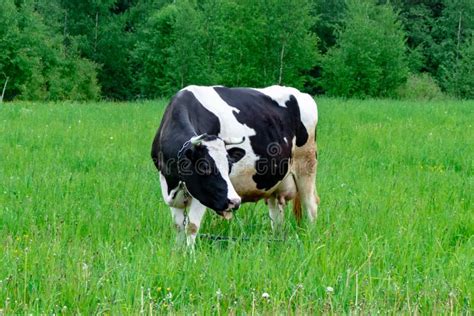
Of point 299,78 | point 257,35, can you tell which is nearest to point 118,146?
point 257,35

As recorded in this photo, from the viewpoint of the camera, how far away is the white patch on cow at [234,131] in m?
5.93

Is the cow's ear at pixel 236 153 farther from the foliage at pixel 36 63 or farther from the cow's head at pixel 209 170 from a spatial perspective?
the foliage at pixel 36 63

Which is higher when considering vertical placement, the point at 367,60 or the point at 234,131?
the point at 367,60

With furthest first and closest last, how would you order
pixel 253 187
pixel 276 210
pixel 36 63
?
1. pixel 36 63
2. pixel 276 210
3. pixel 253 187

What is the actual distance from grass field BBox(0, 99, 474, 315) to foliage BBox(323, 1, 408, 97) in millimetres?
31826

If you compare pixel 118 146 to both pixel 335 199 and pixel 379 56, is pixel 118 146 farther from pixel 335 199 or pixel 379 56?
pixel 379 56

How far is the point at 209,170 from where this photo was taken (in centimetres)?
507

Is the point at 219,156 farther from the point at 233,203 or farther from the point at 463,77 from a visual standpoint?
the point at 463,77

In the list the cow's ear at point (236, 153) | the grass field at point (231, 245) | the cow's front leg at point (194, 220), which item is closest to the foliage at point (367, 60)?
the grass field at point (231, 245)

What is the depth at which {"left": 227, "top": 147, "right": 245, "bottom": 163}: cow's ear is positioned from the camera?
575 cm

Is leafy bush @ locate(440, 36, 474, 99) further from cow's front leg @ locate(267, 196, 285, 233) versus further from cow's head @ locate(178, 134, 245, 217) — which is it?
cow's head @ locate(178, 134, 245, 217)

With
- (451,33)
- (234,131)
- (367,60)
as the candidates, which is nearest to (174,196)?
(234,131)

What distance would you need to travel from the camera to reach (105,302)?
3732mm

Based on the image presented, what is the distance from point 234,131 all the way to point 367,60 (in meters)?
36.8
